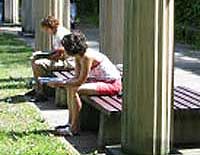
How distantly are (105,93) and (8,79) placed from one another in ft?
16.8

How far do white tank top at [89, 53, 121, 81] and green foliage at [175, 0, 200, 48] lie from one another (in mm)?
13439

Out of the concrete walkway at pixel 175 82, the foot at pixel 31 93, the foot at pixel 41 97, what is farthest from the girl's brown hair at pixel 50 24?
the foot at pixel 31 93

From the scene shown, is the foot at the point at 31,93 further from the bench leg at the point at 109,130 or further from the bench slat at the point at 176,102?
the bench leg at the point at 109,130

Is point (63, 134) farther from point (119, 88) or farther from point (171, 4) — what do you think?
point (171, 4)

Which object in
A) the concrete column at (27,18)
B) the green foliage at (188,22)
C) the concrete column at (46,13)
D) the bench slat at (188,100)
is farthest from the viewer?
the concrete column at (27,18)

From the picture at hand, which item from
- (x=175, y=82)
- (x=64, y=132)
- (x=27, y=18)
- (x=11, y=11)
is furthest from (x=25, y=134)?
(x=11, y=11)

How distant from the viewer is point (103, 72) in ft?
25.5

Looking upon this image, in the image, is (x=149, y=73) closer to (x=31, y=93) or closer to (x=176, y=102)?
(x=176, y=102)

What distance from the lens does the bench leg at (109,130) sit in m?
6.94

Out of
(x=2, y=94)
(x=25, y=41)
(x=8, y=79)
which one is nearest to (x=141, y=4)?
(x=2, y=94)

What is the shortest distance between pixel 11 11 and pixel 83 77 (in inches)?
878

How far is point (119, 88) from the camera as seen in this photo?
7.73 m

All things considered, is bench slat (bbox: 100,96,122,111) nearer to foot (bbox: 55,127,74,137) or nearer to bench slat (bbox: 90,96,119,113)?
bench slat (bbox: 90,96,119,113)

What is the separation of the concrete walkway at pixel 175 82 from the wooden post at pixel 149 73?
79.5 inches
